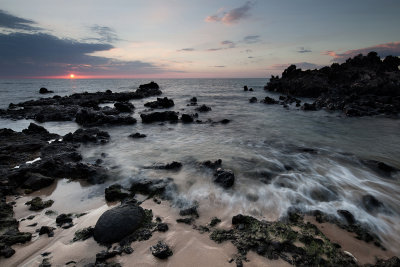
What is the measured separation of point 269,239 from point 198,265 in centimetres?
184

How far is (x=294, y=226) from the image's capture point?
5551mm

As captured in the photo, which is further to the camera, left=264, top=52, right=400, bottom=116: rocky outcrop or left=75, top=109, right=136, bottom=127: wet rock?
left=264, top=52, right=400, bottom=116: rocky outcrop

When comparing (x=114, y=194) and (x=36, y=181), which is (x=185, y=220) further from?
(x=36, y=181)

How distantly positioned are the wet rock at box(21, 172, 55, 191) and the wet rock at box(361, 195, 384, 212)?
11455 mm

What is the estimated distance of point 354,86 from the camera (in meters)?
35.8

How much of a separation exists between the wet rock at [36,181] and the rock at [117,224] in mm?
4191

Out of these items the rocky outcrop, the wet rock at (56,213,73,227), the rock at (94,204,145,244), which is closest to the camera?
the rock at (94,204,145,244)

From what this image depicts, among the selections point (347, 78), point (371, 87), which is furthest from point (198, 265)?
point (347, 78)

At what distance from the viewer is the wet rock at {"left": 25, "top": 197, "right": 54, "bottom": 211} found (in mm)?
6473

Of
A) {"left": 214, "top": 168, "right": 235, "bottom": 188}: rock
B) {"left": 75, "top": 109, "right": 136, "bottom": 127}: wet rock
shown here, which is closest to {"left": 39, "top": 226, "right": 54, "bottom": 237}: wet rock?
{"left": 214, "top": 168, "right": 235, "bottom": 188}: rock

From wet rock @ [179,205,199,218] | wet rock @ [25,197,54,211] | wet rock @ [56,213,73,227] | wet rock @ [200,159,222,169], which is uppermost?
wet rock @ [200,159,222,169]

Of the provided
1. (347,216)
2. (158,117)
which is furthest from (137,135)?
(347,216)

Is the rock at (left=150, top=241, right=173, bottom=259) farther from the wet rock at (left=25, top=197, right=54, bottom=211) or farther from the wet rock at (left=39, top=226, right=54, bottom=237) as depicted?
the wet rock at (left=25, top=197, right=54, bottom=211)

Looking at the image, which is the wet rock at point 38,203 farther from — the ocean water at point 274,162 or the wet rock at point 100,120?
the wet rock at point 100,120
